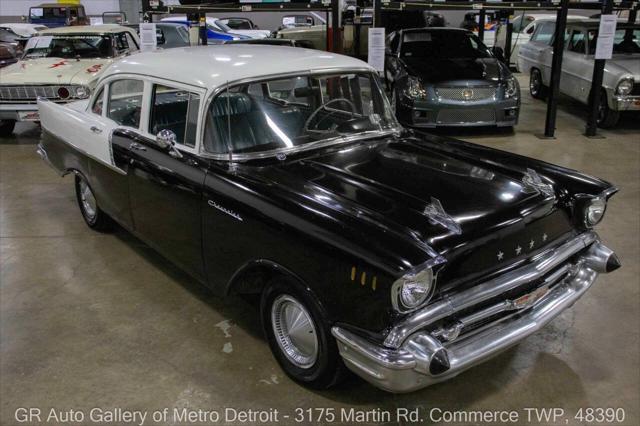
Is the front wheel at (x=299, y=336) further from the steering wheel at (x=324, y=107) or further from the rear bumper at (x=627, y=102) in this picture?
the rear bumper at (x=627, y=102)

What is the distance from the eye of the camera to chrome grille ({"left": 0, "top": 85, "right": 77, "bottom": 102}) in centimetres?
763

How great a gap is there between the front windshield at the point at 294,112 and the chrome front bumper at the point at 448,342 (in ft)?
4.26

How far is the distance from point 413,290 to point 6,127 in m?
8.67

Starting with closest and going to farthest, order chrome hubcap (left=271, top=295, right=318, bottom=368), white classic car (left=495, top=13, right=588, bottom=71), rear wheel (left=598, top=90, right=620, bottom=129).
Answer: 1. chrome hubcap (left=271, top=295, right=318, bottom=368)
2. rear wheel (left=598, top=90, right=620, bottom=129)
3. white classic car (left=495, top=13, right=588, bottom=71)

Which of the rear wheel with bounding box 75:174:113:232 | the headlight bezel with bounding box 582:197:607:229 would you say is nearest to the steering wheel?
the headlight bezel with bounding box 582:197:607:229

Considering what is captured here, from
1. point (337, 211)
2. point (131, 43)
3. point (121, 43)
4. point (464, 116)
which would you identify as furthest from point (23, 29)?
point (337, 211)

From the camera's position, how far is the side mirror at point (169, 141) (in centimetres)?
327

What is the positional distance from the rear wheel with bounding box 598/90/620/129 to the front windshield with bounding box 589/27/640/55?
2.87ft

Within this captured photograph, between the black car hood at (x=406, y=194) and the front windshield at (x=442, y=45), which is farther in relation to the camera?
the front windshield at (x=442, y=45)

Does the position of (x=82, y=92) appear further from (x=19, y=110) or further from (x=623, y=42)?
(x=623, y=42)

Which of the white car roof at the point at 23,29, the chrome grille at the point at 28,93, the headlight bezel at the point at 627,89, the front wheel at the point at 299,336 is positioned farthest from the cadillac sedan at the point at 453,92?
the white car roof at the point at 23,29

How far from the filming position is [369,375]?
7.63 ft

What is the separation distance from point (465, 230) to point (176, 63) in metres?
2.14

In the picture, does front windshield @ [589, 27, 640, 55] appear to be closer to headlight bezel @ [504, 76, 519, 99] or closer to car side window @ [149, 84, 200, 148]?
headlight bezel @ [504, 76, 519, 99]
